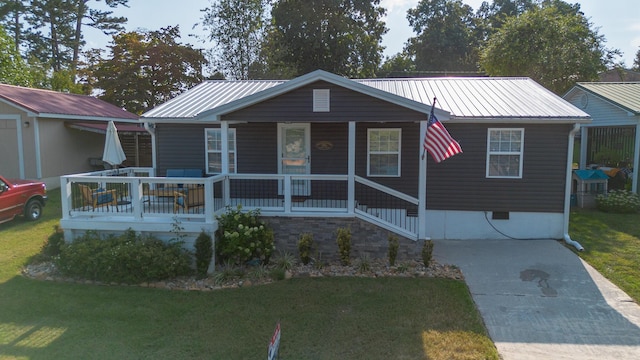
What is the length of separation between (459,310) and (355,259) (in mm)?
2793

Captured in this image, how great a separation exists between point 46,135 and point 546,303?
1709 cm

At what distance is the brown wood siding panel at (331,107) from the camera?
8.73 m

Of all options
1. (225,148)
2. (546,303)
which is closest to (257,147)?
(225,148)

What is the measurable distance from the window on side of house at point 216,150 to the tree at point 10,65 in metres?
20.7

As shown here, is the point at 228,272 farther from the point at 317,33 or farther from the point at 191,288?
the point at 317,33

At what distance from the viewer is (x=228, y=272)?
785 cm

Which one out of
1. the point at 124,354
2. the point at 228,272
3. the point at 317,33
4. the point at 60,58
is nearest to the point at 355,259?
the point at 228,272

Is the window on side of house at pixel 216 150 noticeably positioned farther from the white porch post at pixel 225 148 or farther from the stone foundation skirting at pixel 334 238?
the stone foundation skirting at pixel 334 238

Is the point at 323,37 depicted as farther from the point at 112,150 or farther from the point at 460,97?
the point at 112,150

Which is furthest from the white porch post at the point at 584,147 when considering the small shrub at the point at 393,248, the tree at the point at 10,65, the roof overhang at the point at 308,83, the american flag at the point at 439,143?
the tree at the point at 10,65

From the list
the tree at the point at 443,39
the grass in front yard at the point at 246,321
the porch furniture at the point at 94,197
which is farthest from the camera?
the tree at the point at 443,39

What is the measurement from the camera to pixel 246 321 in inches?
240

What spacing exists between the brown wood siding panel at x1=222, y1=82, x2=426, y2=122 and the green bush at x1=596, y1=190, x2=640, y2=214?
8347mm

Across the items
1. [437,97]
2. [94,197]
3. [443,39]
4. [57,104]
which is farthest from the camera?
[443,39]
